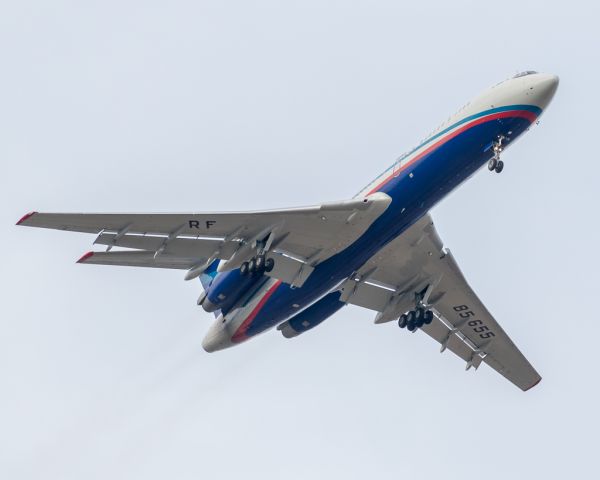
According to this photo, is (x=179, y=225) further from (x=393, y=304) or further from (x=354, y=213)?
(x=393, y=304)

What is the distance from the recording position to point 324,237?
4594cm

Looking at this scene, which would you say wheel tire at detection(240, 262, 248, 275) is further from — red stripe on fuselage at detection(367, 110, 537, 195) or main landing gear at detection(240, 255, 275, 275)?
red stripe on fuselage at detection(367, 110, 537, 195)

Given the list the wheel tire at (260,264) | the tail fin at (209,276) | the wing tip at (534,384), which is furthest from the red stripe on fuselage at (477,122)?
the wing tip at (534,384)

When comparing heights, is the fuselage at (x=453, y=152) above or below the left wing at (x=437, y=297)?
above

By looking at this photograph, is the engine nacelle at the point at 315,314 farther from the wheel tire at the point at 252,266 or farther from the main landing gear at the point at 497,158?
the main landing gear at the point at 497,158

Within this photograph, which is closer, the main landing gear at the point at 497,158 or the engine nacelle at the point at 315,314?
the main landing gear at the point at 497,158

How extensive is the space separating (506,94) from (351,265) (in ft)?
29.2

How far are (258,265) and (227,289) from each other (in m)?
3.45

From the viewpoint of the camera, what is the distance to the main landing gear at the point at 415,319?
51.5 meters

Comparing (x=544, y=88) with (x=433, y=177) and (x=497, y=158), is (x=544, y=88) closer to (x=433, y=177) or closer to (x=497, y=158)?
(x=497, y=158)

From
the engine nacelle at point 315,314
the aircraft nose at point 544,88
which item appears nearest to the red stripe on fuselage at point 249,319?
the engine nacelle at point 315,314

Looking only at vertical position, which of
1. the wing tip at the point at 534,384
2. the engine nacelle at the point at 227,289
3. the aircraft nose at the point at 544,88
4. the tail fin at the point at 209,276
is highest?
the aircraft nose at the point at 544,88

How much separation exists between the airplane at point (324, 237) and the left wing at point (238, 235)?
0.13ft

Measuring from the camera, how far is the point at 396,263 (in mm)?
50531
